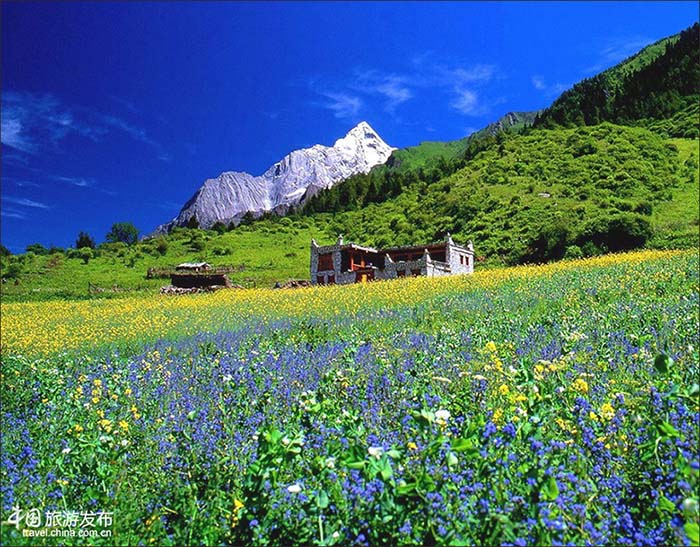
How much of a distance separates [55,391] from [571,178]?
258 ft

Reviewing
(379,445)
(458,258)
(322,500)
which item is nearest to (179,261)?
(458,258)

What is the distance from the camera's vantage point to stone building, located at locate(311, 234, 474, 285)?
43.6 metres

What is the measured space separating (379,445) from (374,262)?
47720mm

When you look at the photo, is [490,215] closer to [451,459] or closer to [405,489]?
[451,459]

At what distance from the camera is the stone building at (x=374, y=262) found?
1718 inches

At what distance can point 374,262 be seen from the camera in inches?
2031

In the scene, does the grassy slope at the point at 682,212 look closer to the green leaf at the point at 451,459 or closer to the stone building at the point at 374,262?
the stone building at the point at 374,262

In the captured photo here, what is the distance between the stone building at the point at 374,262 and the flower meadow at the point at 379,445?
34.9m

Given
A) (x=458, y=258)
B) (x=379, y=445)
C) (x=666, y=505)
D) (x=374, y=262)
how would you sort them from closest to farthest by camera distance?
(x=666, y=505), (x=379, y=445), (x=458, y=258), (x=374, y=262)

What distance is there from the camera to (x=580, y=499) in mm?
3373

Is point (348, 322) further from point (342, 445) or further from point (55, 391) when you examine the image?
point (342, 445)

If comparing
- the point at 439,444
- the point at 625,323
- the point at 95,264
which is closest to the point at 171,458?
the point at 439,444

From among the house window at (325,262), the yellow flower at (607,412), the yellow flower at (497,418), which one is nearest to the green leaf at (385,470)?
the yellow flower at (497,418)

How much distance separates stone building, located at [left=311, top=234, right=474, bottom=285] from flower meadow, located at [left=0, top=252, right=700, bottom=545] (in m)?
34.9
